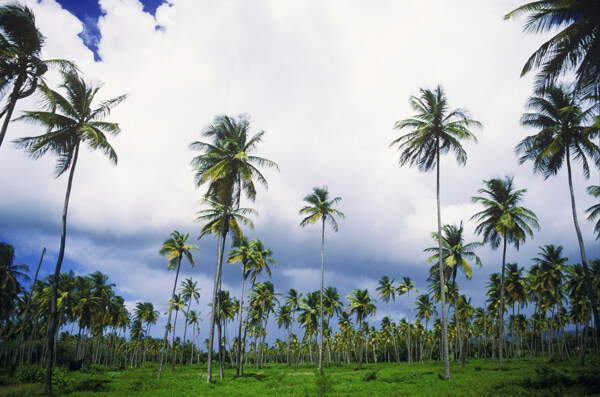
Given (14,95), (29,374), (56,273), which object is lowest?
(29,374)

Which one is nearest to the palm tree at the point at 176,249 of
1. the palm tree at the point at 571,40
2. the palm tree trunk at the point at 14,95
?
the palm tree trunk at the point at 14,95

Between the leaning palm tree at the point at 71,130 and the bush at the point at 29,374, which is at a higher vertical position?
the leaning palm tree at the point at 71,130

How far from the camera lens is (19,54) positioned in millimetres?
12977

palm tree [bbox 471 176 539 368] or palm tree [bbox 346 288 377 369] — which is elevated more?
palm tree [bbox 471 176 539 368]

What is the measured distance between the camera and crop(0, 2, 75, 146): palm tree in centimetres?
1248

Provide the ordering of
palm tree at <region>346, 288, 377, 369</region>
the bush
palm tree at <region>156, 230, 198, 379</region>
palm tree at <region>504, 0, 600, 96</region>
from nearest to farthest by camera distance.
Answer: palm tree at <region>504, 0, 600, 96</region> → the bush → palm tree at <region>156, 230, 198, 379</region> → palm tree at <region>346, 288, 377, 369</region>

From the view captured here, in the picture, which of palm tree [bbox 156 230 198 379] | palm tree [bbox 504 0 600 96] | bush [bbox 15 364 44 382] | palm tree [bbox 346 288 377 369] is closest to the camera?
palm tree [bbox 504 0 600 96]

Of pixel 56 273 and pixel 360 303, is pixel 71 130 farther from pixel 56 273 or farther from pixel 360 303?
pixel 360 303

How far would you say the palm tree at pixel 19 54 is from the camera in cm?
1248

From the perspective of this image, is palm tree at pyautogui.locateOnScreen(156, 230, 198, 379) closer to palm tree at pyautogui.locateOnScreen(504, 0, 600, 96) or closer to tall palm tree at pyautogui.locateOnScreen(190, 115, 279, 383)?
tall palm tree at pyautogui.locateOnScreen(190, 115, 279, 383)

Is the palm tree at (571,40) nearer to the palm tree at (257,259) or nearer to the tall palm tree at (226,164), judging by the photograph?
the tall palm tree at (226,164)

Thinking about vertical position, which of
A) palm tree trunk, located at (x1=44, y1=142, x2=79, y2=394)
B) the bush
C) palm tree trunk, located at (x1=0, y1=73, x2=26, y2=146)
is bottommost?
the bush

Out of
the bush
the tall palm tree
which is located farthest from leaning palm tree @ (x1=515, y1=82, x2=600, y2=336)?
the bush

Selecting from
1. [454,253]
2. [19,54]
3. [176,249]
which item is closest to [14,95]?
[19,54]
